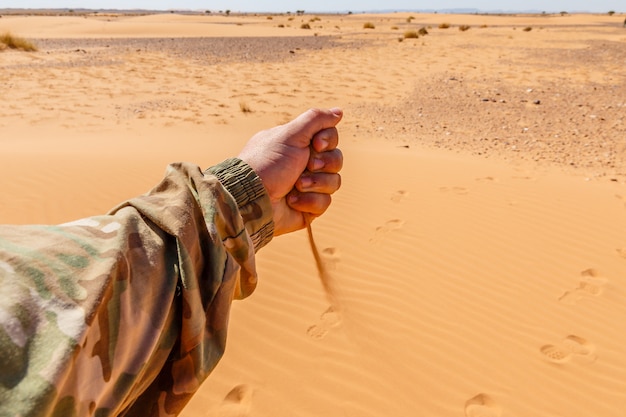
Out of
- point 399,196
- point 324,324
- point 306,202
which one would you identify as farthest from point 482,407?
point 399,196

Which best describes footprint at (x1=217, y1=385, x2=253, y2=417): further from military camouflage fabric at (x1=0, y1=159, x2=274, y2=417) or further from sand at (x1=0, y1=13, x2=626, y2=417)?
military camouflage fabric at (x1=0, y1=159, x2=274, y2=417)

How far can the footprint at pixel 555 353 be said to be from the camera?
272cm

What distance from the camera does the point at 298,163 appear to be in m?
1.89

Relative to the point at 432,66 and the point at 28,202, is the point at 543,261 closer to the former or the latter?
the point at 28,202

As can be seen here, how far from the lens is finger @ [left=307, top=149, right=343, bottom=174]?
197 centimetres

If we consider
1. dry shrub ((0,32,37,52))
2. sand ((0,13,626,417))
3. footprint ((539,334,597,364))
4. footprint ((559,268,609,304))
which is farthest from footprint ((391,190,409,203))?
dry shrub ((0,32,37,52))

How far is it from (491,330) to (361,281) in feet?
2.95

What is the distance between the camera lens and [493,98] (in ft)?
30.2

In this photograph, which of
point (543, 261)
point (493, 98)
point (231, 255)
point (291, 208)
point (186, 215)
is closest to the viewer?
point (186, 215)

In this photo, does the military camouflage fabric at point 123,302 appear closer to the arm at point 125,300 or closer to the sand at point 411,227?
the arm at point 125,300

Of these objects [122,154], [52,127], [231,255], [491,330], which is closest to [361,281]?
[491,330]

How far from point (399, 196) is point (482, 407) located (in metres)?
2.70

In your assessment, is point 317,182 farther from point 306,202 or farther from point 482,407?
point 482,407

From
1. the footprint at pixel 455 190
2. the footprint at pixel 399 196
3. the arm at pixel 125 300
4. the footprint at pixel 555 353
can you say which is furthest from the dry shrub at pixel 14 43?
the arm at pixel 125 300
